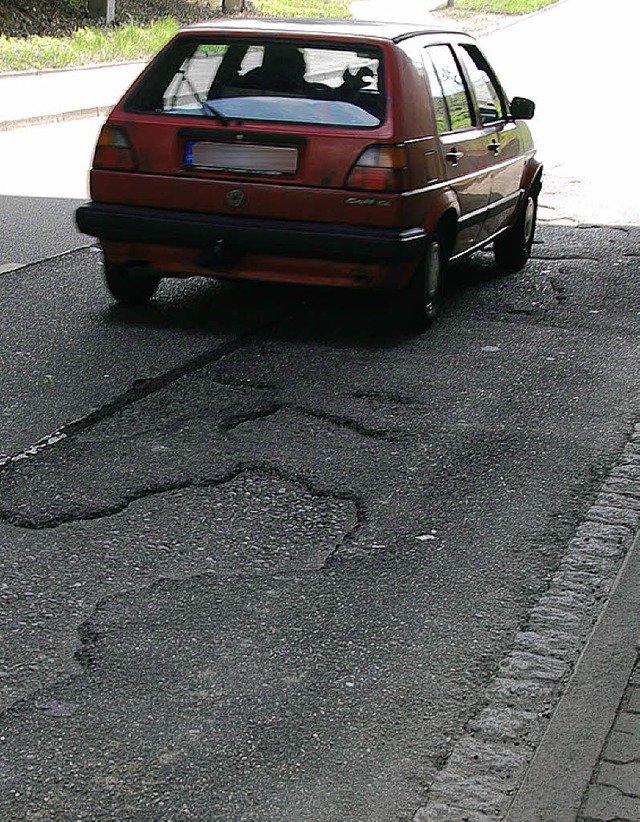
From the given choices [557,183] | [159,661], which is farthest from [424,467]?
[557,183]

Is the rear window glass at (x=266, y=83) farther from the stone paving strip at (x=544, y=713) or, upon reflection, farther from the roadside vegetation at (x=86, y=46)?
the roadside vegetation at (x=86, y=46)

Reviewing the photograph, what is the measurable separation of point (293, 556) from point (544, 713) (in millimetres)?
1283

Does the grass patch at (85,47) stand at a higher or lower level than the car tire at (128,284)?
lower

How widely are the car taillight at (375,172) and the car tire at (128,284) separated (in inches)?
60.1

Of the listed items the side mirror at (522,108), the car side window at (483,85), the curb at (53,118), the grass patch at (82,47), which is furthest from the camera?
the grass patch at (82,47)

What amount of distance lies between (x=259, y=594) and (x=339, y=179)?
11.1 feet

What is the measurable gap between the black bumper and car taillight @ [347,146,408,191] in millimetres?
221

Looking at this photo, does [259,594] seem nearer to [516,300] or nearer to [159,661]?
[159,661]

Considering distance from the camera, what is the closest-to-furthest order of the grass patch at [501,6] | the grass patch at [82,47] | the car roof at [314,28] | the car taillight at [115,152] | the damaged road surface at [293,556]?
the damaged road surface at [293,556]
the car taillight at [115,152]
the car roof at [314,28]
the grass patch at [82,47]
the grass patch at [501,6]

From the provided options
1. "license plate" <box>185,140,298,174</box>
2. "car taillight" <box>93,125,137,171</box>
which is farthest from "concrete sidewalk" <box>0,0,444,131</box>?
"license plate" <box>185,140,298,174</box>

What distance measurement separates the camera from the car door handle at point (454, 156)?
8.14 m

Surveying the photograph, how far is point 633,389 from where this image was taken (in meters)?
7.29

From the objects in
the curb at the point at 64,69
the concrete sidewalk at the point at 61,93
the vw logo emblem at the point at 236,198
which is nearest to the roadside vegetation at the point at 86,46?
the curb at the point at 64,69

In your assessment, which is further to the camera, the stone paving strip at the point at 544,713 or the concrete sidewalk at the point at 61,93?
the concrete sidewalk at the point at 61,93
